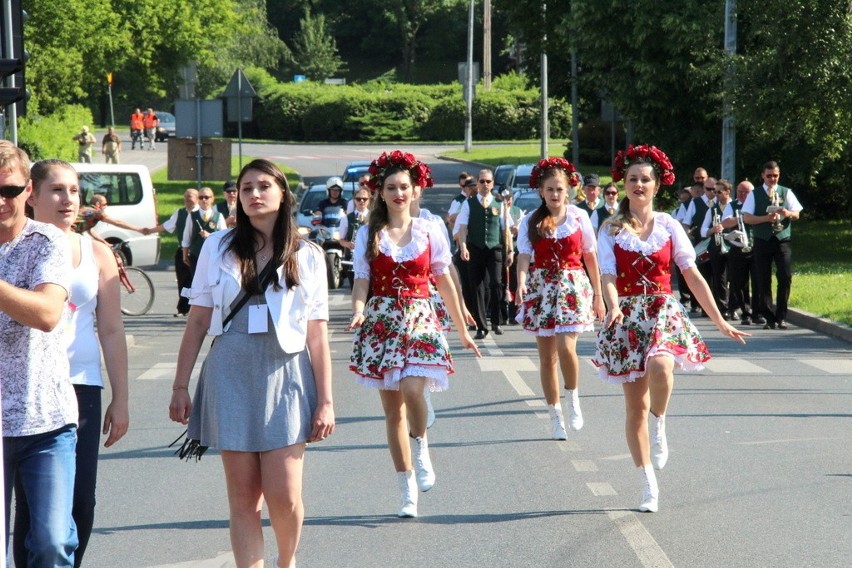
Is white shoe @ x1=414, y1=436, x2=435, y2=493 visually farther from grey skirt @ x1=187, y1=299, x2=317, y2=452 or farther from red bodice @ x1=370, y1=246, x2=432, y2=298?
grey skirt @ x1=187, y1=299, x2=317, y2=452

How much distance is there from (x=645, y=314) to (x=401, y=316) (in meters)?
1.34

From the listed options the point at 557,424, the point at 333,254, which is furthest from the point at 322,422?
the point at 333,254

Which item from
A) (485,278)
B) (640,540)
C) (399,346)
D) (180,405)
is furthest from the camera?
(485,278)

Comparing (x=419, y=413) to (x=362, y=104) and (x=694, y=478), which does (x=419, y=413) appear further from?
(x=362, y=104)

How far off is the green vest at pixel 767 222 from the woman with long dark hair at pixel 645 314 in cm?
1024

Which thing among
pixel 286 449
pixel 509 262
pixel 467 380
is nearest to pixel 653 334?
pixel 286 449

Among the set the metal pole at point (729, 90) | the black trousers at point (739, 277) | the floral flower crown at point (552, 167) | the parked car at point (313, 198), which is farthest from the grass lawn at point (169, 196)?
the floral flower crown at point (552, 167)

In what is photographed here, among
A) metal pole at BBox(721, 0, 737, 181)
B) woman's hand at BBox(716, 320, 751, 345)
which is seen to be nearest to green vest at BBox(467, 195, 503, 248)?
metal pole at BBox(721, 0, 737, 181)

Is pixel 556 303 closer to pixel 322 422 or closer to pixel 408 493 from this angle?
pixel 408 493

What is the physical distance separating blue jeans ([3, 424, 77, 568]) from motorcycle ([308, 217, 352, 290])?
60.4 ft

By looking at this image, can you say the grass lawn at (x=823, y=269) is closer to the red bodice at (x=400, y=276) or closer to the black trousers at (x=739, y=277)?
the black trousers at (x=739, y=277)

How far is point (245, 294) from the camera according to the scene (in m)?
5.22

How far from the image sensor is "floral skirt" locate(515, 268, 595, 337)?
1023 centimetres

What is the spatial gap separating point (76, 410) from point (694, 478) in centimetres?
467
